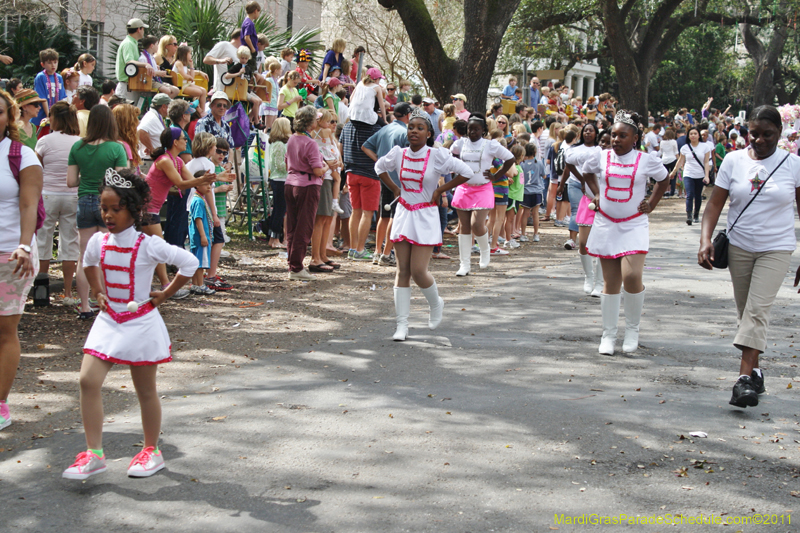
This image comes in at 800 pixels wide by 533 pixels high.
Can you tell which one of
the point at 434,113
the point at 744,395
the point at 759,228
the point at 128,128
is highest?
the point at 434,113

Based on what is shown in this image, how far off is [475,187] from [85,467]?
25.9 ft

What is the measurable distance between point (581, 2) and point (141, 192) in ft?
91.2

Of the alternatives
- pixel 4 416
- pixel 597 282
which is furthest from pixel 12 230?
pixel 597 282

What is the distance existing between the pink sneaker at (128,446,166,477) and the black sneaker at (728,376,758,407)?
386cm

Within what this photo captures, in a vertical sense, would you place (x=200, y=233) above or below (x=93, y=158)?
below

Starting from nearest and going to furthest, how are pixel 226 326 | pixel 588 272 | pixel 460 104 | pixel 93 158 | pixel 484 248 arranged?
pixel 93 158, pixel 226 326, pixel 588 272, pixel 484 248, pixel 460 104

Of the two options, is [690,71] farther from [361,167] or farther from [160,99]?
[160,99]

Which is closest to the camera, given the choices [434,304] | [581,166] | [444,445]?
[444,445]

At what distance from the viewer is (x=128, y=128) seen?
8492 millimetres

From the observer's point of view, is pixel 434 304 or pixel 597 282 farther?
pixel 597 282

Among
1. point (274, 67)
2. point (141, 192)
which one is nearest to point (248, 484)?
point (141, 192)

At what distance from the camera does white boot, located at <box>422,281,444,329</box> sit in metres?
7.97

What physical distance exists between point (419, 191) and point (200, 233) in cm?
297

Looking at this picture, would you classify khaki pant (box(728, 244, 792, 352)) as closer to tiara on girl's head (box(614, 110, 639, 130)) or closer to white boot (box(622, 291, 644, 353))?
white boot (box(622, 291, 644, 353))
